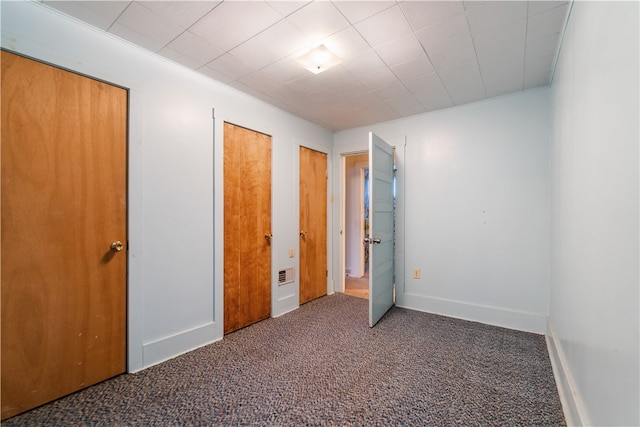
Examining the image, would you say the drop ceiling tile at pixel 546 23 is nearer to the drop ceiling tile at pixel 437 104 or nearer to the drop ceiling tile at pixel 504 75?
the drop ceiling tile at pixel 504 75

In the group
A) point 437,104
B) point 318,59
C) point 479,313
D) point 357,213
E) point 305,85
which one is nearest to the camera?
point 318,59

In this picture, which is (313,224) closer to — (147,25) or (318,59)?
(318,59)

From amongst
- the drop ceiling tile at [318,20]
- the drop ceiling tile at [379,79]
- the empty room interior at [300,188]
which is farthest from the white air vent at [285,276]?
the drop ceiling tile at [318,20]

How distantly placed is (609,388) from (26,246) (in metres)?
2.81

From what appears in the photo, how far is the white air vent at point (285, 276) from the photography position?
306 cm

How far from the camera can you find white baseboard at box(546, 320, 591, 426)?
1309mm

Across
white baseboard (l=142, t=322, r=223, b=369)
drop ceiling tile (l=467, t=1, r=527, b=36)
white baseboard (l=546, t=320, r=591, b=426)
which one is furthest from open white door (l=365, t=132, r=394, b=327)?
white baseboard (l=142, t=322, r=223, b=369)

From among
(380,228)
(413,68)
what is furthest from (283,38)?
(380,228)

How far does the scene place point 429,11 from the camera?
5.21 ft

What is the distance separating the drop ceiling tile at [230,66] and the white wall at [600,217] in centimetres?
213

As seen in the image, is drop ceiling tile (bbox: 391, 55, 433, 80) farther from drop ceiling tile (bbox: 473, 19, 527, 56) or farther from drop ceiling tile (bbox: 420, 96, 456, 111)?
drop ceiling tile (bbox: 420, 96, 456, 111)

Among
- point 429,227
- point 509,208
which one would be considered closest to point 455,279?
point 429,227

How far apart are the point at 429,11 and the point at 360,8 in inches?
16.4

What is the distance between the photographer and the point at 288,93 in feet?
8.84
